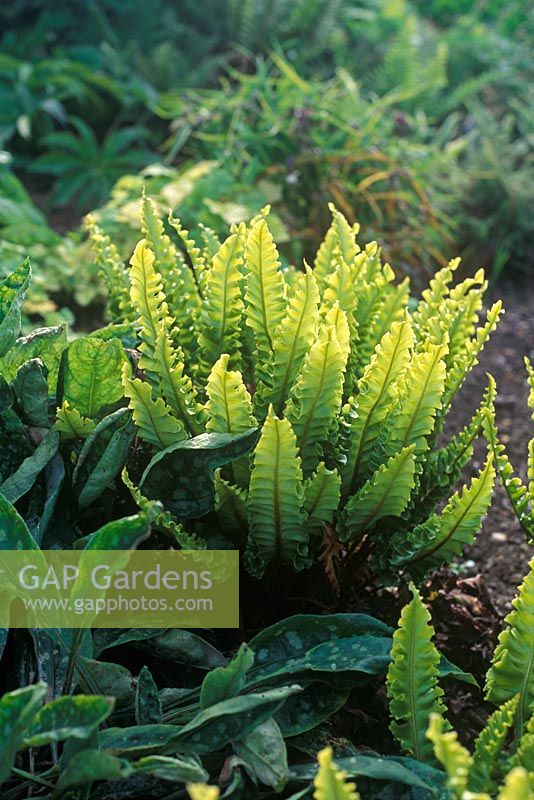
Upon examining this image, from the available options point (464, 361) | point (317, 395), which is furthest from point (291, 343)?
point (464, 361)

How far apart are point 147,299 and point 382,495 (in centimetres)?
53

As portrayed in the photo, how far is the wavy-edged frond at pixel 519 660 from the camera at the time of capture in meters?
1.42

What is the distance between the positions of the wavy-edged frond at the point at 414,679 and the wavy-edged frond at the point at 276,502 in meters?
0.27

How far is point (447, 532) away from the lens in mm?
1604

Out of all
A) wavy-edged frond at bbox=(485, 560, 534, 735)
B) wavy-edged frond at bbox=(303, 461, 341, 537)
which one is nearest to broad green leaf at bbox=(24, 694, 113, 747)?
wavy-edged frond at bbox=(303, 461, 341, 537)

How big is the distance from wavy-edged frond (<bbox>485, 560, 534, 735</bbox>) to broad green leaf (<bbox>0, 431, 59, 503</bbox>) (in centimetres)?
81

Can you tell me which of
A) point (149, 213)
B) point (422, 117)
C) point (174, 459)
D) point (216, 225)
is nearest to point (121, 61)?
point (422, 117)

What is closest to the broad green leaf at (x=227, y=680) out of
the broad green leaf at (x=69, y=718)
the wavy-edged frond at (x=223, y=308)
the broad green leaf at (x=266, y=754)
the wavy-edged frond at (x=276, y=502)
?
the broad green leaf at (x=266, y=754)

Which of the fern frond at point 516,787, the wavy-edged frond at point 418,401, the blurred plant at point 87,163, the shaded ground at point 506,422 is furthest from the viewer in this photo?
the blurred plant at point 87,163

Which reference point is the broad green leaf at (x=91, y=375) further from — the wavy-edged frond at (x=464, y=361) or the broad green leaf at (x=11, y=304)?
the wavy-edged frond at (x=464, y=361)

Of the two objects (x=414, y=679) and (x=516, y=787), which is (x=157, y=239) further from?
(x=516, y=787)

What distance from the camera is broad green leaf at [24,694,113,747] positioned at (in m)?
1.18

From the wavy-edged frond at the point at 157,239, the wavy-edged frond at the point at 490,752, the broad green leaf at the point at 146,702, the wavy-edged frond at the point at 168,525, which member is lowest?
the broad green leaf at the point at 146,702

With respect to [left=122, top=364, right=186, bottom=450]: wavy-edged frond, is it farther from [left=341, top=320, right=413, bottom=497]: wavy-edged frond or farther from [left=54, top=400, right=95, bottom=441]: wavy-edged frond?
[left=341, top=320, right=413, bottom=497]: wavy-edged frond
